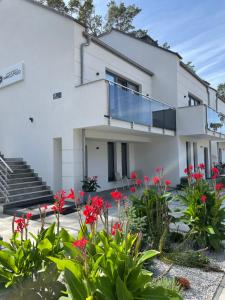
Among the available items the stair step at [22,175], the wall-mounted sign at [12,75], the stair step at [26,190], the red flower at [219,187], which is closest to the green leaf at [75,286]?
the red flower at [219,187]

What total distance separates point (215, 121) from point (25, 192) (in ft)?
36.8

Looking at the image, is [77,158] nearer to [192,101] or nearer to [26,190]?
[26,190]

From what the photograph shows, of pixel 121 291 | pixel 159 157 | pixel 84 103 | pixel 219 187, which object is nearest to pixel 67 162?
pixel 84 103

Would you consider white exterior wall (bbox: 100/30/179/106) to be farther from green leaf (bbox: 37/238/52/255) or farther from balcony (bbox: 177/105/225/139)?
green leaf (bbox: 37/238/52/255)

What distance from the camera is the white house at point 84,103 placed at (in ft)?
31.5

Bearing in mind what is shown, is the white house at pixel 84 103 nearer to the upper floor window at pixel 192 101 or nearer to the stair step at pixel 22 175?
the stair step at pixel 22 175

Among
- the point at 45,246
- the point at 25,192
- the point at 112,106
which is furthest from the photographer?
the point at 25,192

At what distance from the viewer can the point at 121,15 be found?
82.3ft

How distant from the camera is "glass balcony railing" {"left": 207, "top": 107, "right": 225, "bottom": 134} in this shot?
13.8m

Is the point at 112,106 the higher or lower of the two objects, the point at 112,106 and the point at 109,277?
the higher

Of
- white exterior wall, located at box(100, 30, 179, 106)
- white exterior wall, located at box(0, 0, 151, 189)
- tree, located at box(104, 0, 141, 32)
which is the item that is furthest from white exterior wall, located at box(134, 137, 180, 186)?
tree, located at box(104, 0, 141, 32)

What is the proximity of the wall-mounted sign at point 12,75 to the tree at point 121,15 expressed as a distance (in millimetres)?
15500

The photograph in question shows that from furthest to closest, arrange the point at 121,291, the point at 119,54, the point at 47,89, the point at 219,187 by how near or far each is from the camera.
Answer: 1. the point at 119,54
2. the point at 47,89
3. the point at 219,187
4. the point at 121,291

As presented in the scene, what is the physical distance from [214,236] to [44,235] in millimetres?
3023
